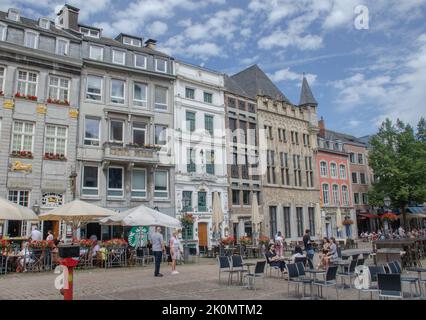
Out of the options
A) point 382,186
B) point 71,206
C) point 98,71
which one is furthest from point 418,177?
point 71,206

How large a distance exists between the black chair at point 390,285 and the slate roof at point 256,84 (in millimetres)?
31691

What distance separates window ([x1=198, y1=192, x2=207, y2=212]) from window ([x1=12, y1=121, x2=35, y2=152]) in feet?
42.2

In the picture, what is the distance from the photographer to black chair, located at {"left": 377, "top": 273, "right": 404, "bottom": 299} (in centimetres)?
768

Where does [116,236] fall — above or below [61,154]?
below

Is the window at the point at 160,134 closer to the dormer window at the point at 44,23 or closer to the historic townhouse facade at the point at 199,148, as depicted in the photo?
the historic townhouse facade at the point at 199,148

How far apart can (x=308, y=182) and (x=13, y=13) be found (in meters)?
30.7

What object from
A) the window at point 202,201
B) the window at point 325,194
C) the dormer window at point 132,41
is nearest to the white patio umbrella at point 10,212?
the window at point 202,201

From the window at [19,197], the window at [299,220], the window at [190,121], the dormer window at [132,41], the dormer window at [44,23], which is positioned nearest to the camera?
the window at [19,197]

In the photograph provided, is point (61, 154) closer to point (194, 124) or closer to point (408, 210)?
point (194, 124)

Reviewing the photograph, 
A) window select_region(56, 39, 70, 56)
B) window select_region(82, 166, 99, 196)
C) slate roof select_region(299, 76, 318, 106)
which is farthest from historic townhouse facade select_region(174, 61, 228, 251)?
slate roof select_region(299, 76, 318, 106)

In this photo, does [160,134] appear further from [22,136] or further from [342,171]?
[342,171]

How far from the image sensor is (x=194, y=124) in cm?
3155

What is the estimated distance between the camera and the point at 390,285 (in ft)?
25.5

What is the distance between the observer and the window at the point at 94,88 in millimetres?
26562
